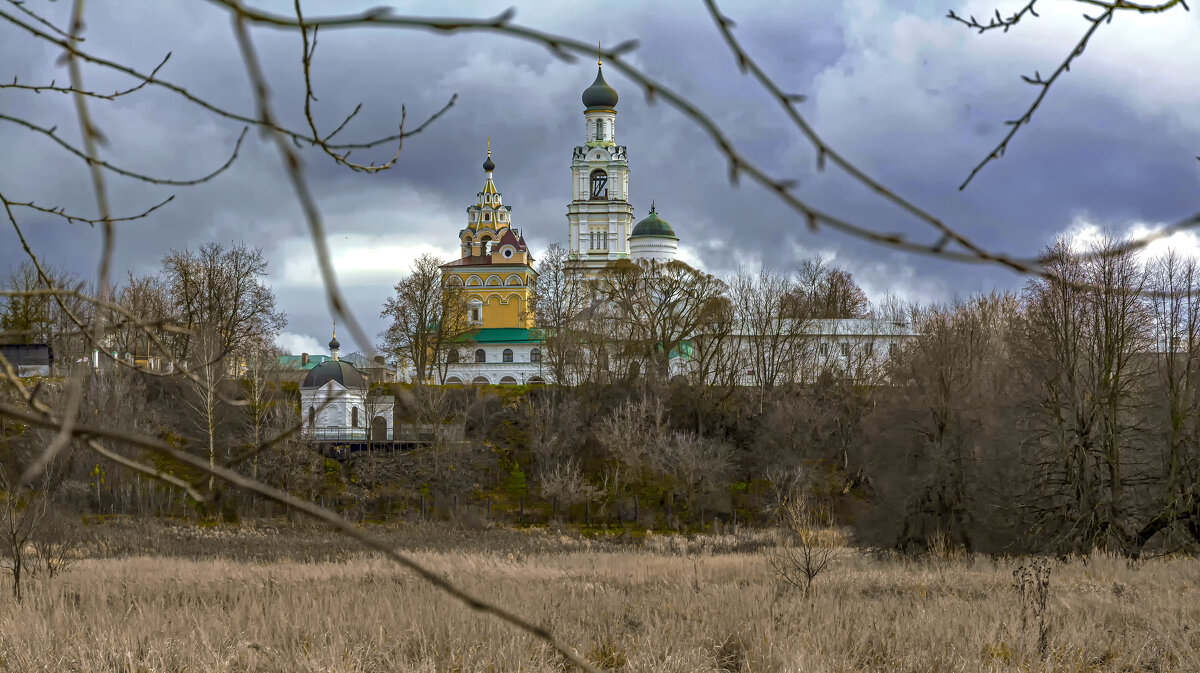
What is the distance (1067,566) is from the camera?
1945 cm

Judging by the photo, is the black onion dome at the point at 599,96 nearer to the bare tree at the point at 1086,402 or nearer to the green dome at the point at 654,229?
the green dome at the point at 654,229

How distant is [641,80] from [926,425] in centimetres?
2947

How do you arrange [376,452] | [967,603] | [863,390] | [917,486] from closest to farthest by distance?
[967,603], [917,486], [376,452], [863,390]

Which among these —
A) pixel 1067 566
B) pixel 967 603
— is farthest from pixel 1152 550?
pixel 967 603

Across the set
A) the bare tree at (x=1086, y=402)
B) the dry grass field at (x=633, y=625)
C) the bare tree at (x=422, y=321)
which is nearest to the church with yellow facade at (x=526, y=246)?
the bare tree at (x=422, y=321)

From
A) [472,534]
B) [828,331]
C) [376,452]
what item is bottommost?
[472,534]

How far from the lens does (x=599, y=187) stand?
284 feet

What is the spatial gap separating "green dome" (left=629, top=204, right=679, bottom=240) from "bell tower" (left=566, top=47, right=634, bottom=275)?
8.09 metres

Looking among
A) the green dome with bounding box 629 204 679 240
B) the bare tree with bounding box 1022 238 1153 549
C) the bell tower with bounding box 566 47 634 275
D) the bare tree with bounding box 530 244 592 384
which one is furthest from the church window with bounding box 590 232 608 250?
the bare tree with bounding box 1022 238 1153 549

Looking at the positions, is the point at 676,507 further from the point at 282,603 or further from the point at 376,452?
the point at 282,603

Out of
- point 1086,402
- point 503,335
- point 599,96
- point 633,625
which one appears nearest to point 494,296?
point 503,335

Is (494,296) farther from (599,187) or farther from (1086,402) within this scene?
(1086,402)

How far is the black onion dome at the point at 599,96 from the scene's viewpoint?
83.6 m

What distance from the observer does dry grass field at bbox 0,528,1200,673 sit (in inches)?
378
